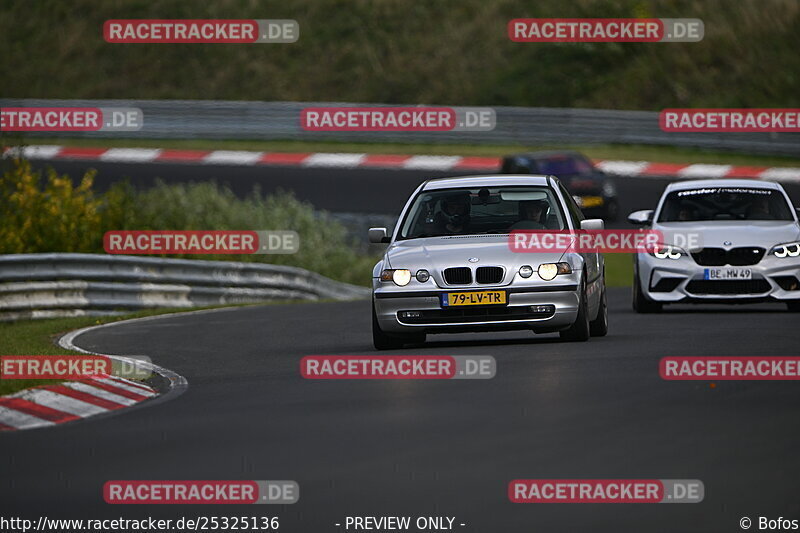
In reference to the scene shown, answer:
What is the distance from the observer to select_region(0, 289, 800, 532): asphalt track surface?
7938 millimetres

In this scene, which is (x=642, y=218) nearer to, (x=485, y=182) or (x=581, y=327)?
(x=485, y=182)

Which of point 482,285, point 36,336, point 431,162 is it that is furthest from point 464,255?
Result: point 431,162

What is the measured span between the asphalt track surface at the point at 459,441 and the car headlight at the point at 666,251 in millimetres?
3432

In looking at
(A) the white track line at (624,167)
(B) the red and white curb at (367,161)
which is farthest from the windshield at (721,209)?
(A) the white track line at (624,167)

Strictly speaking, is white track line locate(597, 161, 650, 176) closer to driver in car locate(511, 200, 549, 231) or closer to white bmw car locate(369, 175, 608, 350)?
driver in car locate(511, 200, 549, 231)

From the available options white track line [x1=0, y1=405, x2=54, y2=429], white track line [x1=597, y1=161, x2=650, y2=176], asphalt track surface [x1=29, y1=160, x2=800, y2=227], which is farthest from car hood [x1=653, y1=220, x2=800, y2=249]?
white track line [x1=597, y1=161, x2=650, y2=176]

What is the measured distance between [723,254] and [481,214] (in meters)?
3.74

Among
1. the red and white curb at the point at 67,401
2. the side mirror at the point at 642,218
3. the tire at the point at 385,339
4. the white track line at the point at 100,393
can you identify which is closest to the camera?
the red and white curb at the point at 67,401

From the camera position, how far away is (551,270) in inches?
573

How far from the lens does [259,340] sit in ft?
56.6

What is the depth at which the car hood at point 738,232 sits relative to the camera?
18141mm

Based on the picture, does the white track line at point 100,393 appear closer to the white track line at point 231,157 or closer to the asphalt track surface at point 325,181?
the asphalt track surface at point 325,181

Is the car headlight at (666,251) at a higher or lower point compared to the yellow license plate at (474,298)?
higher

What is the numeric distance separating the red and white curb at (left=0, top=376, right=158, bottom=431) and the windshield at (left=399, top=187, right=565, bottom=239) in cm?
340
